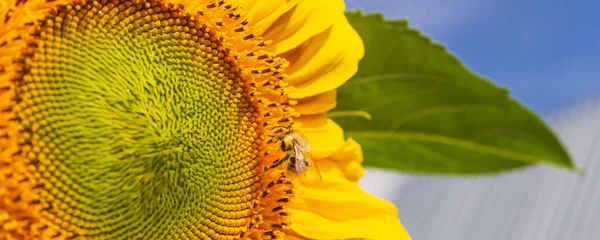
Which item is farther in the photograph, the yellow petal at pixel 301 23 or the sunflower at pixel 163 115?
the yellow petal at pixel 301 23

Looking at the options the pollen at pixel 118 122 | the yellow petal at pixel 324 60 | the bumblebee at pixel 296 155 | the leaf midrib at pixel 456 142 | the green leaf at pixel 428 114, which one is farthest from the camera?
the leaf midrib at pixel 456 142

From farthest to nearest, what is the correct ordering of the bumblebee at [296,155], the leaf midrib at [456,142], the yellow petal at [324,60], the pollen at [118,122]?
the leaf midrib at [456,142]
the yellow petal at [324,60]
the bumblebee at [296,155]
the pollen at [118,122]

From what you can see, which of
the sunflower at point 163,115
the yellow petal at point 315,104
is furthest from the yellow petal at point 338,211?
the yellow petal at point 315,104

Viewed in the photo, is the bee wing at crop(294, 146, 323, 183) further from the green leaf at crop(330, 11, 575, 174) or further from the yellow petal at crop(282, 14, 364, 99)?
the green leaf at crop(330, 11, 575, 174)

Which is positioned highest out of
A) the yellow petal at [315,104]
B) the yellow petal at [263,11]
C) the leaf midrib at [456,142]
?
the leaf midrib at [456,142]

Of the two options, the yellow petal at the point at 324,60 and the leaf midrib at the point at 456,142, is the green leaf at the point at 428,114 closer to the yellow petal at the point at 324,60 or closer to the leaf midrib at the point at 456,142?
the leaf midrib at the point at 456,142

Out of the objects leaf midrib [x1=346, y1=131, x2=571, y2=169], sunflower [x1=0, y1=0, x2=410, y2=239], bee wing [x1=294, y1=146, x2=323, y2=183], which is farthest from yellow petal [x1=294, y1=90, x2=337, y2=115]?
leaf midrib [x1=346, y1=131, x2=571, y2=169]
